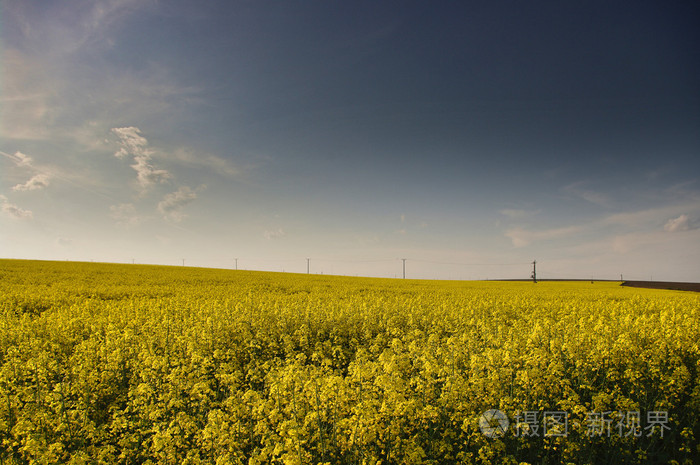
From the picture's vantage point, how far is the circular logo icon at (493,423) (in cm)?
470

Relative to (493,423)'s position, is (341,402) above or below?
above

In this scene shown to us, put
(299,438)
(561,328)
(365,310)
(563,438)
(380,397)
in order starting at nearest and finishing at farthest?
(299,438) < (563,438) < (380,397) < (561,328) < (365,310)

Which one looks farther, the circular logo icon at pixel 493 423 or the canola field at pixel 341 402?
the circular logo icon at pixel 493 423

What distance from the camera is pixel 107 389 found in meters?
6.64

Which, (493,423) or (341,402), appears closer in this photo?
(341,402)

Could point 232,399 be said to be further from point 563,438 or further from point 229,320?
point 229,320

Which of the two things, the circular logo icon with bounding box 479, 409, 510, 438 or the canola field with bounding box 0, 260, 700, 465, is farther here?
the circular logo icon with bounding box 479, 409, 510, 438

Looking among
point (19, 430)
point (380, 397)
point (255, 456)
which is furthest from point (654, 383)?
point (19, 430)

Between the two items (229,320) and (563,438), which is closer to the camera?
(563,438)

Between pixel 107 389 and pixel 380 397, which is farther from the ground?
pixel 380 397

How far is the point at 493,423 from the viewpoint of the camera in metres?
4.99

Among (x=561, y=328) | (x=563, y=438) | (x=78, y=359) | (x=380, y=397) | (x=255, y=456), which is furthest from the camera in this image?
(x=561, y=328)

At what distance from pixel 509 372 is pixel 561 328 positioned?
6528mm

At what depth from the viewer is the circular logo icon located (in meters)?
4.70
